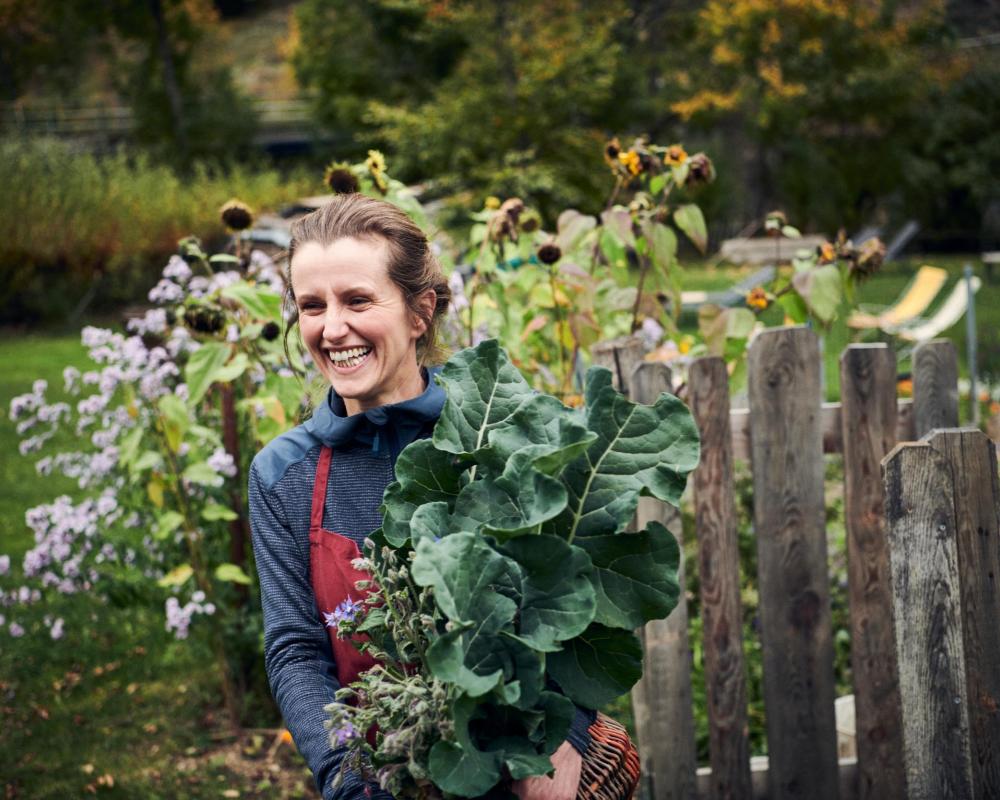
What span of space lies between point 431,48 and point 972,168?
12251 millimetres

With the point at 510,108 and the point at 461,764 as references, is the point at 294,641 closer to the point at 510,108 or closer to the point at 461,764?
the point at 461,764

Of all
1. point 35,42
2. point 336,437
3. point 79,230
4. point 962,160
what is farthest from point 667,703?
point 35,42

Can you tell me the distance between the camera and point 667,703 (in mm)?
2889

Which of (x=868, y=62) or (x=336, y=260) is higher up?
(x=336, y=260)

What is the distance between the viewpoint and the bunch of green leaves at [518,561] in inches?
50.8

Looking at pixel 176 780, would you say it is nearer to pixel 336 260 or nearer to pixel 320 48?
pixel 336 260

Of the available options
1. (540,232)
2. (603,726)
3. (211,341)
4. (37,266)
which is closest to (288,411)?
(211,341)

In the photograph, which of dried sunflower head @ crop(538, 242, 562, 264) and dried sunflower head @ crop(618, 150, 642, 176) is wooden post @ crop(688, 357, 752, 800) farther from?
dried sunflower head @ crop(618, 150, 642, 176)

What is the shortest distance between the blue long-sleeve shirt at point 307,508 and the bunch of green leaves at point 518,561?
0.26 metres

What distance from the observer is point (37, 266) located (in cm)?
1596

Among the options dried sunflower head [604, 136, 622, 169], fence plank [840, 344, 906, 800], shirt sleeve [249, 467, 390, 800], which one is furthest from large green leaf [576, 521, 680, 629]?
dried sunflower head [604, 136, 622, 169]

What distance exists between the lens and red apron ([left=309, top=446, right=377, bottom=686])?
5.73ft

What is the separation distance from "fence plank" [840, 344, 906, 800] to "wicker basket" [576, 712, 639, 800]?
1.27m

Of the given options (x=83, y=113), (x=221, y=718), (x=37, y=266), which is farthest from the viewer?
(x=83, y=113)
